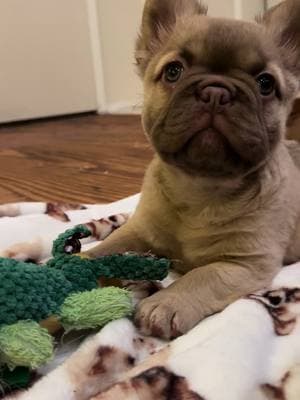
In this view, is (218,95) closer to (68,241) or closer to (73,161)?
(68,241)

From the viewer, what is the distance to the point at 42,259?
4.25 feet

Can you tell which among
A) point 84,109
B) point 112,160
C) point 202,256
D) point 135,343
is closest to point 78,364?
point 135,343

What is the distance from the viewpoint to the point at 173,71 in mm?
1116

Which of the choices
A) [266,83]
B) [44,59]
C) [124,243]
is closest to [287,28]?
[266,83]

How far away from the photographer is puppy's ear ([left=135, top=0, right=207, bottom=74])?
4.14 ft

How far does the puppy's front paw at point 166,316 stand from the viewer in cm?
94

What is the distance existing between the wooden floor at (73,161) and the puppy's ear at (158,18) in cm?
70

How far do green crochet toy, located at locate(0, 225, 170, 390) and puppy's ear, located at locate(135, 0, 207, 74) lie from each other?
0.47 m

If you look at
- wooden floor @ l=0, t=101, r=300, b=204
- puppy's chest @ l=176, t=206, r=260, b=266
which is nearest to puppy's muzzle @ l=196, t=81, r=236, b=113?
puppy's chest @ l=176, t=206, r=260, b=266

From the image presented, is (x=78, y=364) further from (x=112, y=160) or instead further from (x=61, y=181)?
(x=112, y=160)

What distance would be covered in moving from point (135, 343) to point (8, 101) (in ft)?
11.6

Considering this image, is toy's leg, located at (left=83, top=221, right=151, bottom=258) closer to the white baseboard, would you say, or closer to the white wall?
the white wall

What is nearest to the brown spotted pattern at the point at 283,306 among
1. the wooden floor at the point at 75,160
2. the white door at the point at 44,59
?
the wooden floor at the point at 75,160

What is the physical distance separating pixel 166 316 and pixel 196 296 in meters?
0.08
